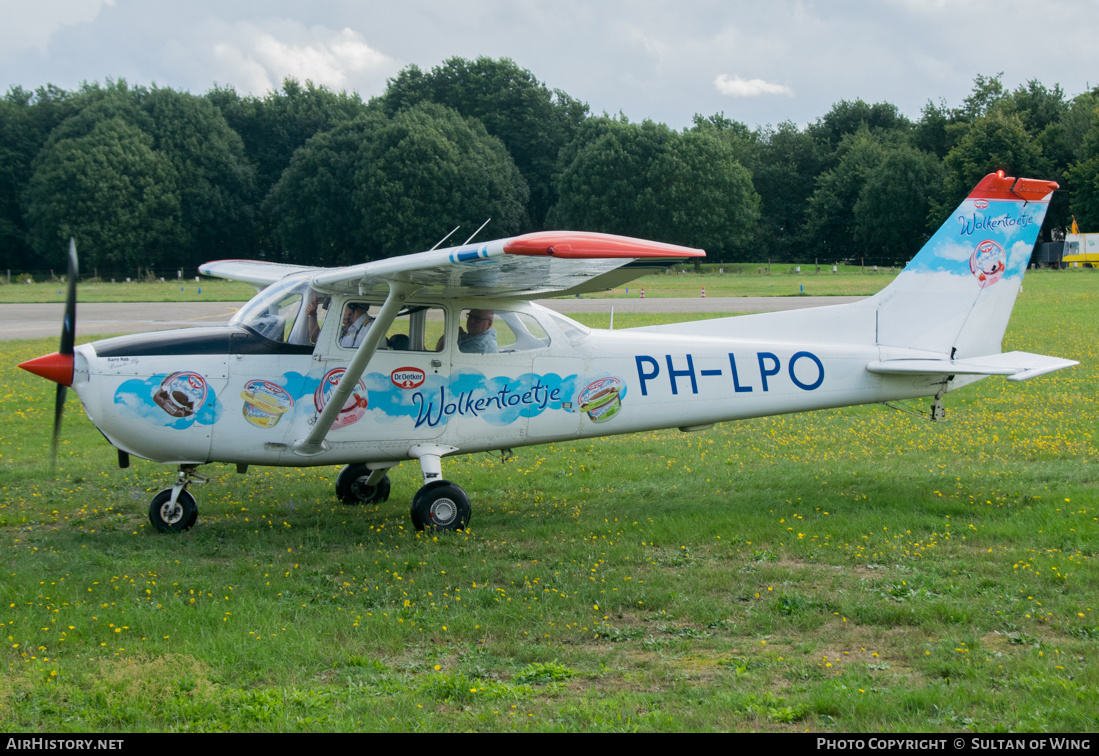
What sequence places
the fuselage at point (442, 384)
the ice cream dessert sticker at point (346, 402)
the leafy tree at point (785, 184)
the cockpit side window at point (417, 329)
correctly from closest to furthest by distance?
the fuselage at point (442, 384), the ice cream dessert sticker at point (346, 402), the cockpit side window at point (417, 329), the leafy tree at point (785, 184)

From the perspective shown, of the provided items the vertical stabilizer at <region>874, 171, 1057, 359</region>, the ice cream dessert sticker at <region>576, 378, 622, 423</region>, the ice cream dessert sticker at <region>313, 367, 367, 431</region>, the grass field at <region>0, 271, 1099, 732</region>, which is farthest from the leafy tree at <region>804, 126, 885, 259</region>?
the ice cream dessert sticker at <region>313, 367, 367, 431</region>

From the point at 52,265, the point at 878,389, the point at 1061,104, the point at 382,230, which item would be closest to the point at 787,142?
the point at 1061,104

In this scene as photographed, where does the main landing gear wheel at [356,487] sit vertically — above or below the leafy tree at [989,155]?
below

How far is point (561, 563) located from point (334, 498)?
3.58 m

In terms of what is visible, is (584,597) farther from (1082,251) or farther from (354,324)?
(1082,251)

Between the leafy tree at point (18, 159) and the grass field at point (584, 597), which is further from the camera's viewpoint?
the leafy tree at point (18, 159)

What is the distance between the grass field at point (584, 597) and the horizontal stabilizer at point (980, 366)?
47.5 inches

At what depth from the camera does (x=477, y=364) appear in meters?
8.11

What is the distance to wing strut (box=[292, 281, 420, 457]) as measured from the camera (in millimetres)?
6992

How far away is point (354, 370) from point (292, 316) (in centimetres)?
101

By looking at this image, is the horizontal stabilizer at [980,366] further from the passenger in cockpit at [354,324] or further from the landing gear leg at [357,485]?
the landing gear leg at [357,485]

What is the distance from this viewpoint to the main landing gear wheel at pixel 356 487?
30.1 feet

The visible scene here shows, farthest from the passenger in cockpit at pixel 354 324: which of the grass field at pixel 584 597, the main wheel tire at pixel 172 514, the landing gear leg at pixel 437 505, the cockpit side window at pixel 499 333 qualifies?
the main wheel tire at pixel 172 514

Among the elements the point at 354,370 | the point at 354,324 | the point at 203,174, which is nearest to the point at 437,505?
the point at 354,370
